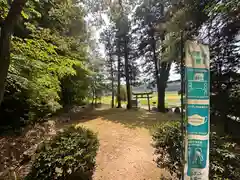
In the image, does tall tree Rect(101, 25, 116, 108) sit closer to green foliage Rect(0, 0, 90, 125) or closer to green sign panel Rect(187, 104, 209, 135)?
green foliage Rect(0, 0, 90, 125)

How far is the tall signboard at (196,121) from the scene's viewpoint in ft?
4.92

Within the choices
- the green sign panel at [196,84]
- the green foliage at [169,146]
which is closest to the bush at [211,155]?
the green foliage at [169,146]

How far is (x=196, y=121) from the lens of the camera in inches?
59.6

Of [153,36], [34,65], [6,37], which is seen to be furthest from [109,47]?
[6,37]

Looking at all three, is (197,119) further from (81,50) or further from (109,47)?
(109,47)

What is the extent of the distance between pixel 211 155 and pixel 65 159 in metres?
2.30

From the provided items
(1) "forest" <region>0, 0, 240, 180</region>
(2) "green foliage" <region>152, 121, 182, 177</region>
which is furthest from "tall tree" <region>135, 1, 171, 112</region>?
(2) "green foliage" <region>152, 121, 182, 177</region>

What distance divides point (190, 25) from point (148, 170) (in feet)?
16.8

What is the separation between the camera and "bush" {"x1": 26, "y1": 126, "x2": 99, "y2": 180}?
2.33 meters

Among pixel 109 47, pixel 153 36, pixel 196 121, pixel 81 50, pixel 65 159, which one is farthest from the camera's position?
pixel 109 47

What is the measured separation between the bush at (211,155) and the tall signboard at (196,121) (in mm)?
681

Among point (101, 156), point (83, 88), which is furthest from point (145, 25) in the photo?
point (101, 156)

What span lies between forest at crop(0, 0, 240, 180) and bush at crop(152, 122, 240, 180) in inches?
6.3

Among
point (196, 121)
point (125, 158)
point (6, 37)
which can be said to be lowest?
point (125, 158)
